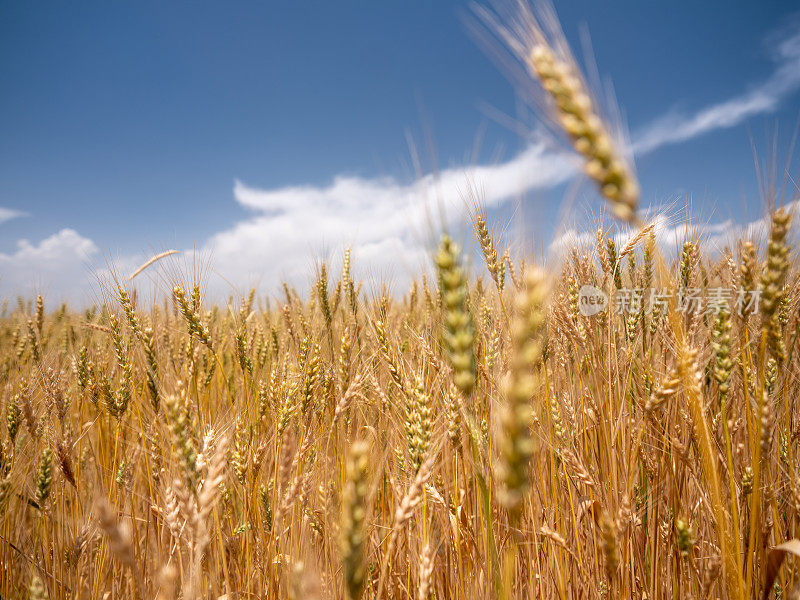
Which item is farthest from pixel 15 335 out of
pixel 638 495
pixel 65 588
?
pixel 638 495

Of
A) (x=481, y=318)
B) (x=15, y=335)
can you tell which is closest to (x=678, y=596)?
(x=481, y=318)

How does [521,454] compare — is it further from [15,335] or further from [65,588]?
[15,335]

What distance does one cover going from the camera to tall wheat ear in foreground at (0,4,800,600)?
1.00 m

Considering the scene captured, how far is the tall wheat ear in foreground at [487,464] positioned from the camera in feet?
3.27

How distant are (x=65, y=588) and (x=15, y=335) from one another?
3550mm

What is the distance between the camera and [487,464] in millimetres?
1384

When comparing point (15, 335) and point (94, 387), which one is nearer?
point (94, 387)

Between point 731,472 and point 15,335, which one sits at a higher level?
point 15,335

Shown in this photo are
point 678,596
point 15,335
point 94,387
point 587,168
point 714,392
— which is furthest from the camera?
point 15,335

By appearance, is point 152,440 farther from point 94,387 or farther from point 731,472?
point 731,472

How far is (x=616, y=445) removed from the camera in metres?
1.64

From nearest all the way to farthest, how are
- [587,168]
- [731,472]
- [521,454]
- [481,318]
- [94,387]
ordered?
[521,454] → [587,168] → [731,472] → [94,387] → [481,318]

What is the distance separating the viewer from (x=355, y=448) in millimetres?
601

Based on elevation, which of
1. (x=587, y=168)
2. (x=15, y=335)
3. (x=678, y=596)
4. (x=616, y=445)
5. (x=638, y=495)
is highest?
(x=15, y=335)
